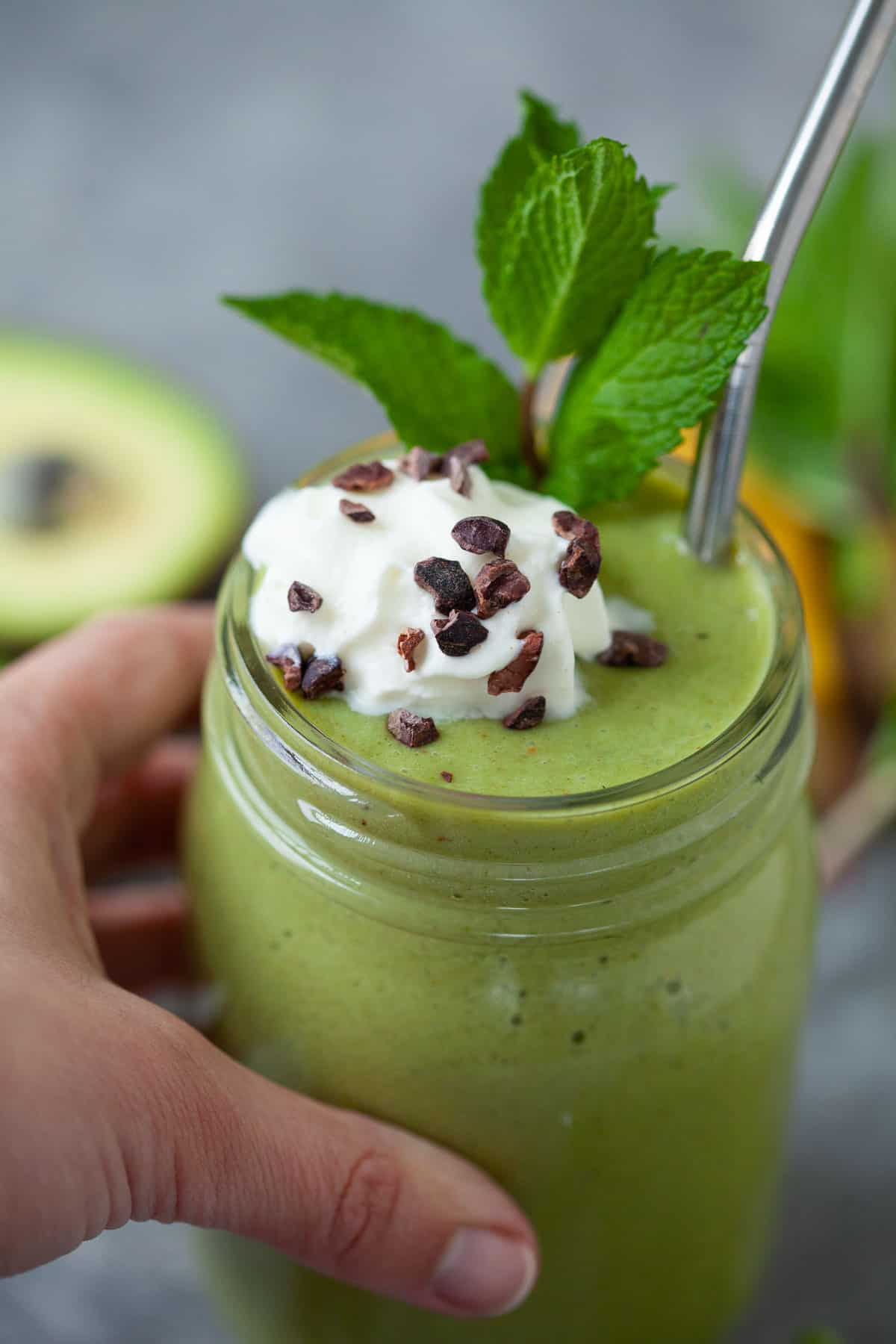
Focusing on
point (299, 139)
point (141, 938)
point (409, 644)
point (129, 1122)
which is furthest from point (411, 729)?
point (299, 139)

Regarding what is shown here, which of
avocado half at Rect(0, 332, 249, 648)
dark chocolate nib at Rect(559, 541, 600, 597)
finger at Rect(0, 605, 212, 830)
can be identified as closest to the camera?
dark chocolate nib at Rect(559, 541, 600, 597)

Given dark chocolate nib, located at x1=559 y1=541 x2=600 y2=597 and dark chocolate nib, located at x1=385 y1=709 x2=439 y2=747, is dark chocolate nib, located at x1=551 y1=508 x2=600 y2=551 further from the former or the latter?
dark chocolate nib, located at x1=385 y1=709 x2=439 y2=747

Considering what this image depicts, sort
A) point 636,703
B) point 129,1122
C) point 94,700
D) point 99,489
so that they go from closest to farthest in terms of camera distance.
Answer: point 129,1122, point 636,703, point 94,700, point 99,489

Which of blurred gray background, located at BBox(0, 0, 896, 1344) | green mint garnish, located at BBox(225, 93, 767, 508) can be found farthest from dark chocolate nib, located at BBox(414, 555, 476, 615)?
blurred gray background, located at BBox(0, 0, 896, 1344)

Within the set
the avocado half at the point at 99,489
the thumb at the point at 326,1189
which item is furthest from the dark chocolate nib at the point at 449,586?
the avocado half at the point at 99,489

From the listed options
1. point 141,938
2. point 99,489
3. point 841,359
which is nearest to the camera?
point 141,938

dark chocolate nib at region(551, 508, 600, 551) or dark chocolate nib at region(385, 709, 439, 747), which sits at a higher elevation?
dark chocolate nib at region(551, 508, 600, 551)

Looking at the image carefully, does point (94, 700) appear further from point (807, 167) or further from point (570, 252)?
point (807, 167)

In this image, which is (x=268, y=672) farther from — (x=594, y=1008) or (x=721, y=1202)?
(x=721, y=1202)
